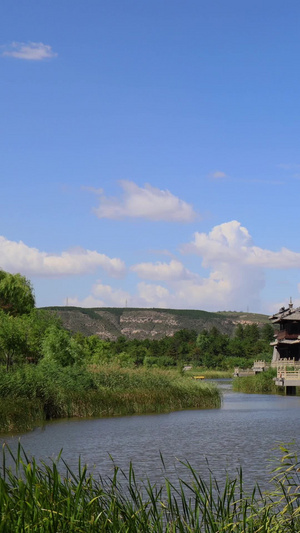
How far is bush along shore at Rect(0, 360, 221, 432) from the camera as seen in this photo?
3312 cm

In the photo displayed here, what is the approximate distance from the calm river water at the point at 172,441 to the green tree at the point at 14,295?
1083 inches

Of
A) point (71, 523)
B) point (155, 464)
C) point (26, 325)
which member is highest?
point (26, 325)

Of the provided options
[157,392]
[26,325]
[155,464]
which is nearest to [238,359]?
[26,325]

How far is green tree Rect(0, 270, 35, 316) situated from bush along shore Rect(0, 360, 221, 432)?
2191 cm

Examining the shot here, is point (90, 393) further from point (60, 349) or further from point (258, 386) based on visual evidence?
point (258, 386)

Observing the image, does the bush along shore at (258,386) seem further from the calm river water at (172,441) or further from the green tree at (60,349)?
the calm river water at (172,441)

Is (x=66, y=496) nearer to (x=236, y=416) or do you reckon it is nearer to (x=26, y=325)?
(x=236, y=416)

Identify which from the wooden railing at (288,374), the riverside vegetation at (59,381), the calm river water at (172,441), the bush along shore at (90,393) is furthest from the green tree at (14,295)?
the calm river water at (172,441)

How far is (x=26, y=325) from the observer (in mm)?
57562

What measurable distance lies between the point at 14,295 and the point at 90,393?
28.9m

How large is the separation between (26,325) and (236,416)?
69.4 feet

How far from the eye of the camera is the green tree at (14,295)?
216 ft

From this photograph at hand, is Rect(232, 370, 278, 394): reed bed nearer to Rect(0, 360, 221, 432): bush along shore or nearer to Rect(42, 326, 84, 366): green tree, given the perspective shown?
Rect(42, 326, 84, 366): green tree

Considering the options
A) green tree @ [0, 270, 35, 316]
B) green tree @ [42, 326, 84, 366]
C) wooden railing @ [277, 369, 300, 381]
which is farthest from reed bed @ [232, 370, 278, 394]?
green tree @ [42, 326, 84, 366]
